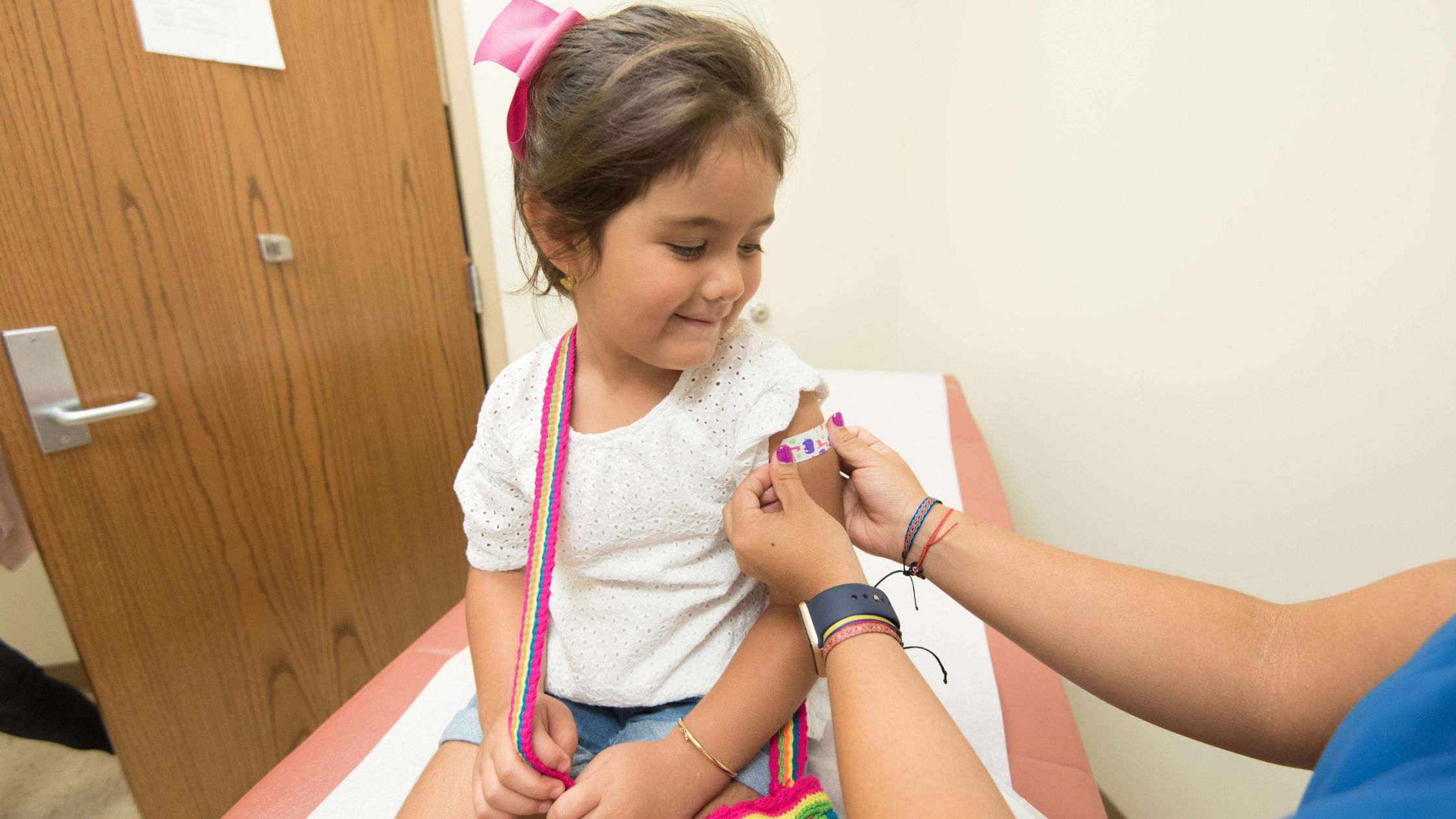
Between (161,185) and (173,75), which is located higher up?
(173,75)

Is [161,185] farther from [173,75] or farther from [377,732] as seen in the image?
[377,732]

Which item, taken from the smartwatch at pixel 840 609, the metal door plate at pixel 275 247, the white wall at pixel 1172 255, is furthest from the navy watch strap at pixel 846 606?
the metal door plate at pixel 275 247

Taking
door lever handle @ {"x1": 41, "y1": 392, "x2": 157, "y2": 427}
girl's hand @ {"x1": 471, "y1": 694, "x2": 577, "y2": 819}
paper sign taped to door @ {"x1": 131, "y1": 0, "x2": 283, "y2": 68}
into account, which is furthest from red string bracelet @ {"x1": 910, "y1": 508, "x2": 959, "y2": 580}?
paper sign taped to door @ {"x1": 131, "y1": 0, "x2": 283, "y2": 68}

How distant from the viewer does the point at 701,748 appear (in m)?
0.65

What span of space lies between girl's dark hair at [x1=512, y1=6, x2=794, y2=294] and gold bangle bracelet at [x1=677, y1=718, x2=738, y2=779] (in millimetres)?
504

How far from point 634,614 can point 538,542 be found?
0.14 m

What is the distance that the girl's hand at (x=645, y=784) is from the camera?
1.93ft

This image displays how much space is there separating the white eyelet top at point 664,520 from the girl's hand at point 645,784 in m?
0.09

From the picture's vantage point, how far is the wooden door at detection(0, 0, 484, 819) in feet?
3.38

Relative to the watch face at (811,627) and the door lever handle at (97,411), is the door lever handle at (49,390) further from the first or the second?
the watch face at (811,627)

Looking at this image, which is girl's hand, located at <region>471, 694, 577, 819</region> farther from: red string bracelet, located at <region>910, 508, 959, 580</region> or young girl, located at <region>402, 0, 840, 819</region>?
red string bracelet, located at <region>910, 508, 959, 580</region>

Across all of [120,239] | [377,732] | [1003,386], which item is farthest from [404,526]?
[1003,386]

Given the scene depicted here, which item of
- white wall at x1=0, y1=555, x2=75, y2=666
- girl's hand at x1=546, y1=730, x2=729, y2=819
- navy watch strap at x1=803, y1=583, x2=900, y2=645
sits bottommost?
white wall at x1=0, y1=555, x2=75, y2=666

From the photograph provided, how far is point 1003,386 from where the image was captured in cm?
184
